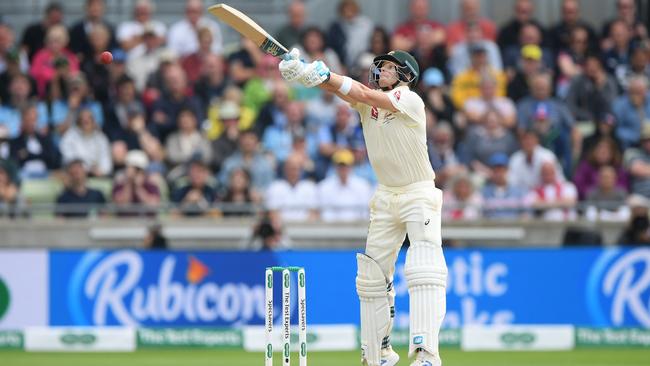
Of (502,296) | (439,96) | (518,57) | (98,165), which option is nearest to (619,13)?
(518,57)

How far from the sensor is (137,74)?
15.1 m

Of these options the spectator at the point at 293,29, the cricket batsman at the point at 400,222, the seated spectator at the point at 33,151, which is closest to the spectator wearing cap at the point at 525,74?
the spectator at the point at 293,29

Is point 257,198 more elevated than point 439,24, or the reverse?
point 439,24

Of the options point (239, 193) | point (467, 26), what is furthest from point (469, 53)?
point (239, 193)

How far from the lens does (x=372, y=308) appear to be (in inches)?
322

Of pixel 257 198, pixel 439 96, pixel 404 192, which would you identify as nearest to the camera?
pixel 404 192

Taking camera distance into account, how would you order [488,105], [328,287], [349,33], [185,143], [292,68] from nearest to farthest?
[292,68], [328,287], [185,143], [488,105], [349,33]

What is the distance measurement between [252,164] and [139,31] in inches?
96.7

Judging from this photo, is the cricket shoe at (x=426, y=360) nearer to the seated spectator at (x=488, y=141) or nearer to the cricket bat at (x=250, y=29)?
the cricket bat at (x=250, y=29)

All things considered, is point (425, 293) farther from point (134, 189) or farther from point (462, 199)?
point (134, 189)

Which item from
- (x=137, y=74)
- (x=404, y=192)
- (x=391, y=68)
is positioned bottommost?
(x=404, y=192)

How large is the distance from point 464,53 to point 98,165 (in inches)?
172

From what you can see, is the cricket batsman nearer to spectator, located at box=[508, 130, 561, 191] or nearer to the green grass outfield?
the green grass outfield

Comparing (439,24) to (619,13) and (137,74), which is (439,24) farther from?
(137,74)
